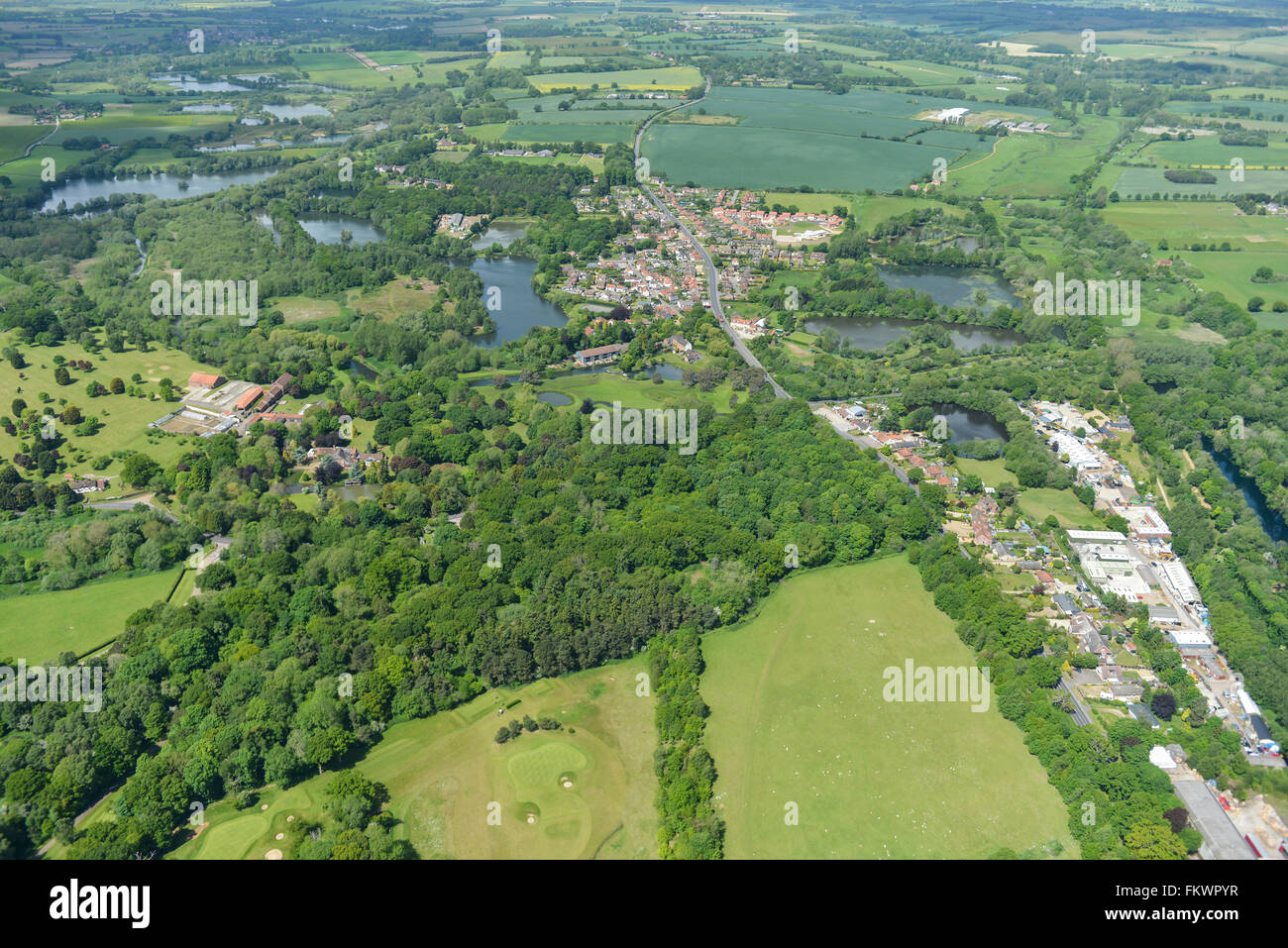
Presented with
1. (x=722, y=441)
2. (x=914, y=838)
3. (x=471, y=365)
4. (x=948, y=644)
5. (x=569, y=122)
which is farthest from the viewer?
(x=569, y=122)

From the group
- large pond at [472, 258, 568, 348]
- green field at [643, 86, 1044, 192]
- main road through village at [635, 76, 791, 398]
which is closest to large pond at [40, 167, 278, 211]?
large pond at [472, 258, 568, 348]

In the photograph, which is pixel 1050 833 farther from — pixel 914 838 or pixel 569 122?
pixel 569 122

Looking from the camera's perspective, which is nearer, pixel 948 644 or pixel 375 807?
pixel 375 807

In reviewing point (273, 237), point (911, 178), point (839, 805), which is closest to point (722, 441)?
point (839, 805)

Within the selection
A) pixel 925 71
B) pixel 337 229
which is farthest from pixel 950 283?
pixel 925 71

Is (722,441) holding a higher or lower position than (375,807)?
higher

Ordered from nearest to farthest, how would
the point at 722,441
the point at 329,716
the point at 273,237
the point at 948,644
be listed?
the point at 329,716, the point at 948,644, the point at 722,441, the point at 273,237

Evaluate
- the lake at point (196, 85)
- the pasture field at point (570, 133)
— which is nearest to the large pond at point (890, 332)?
the pasture field at point (570, 133)
